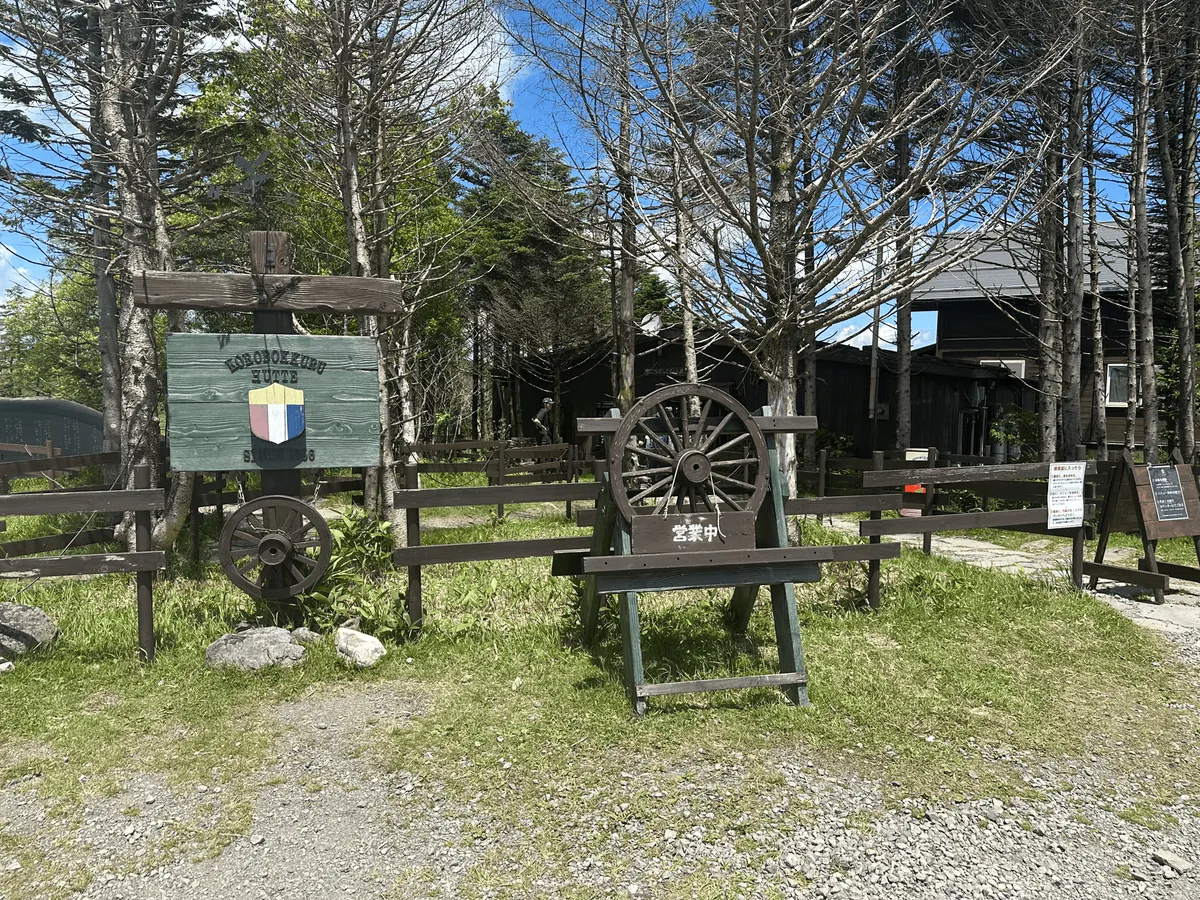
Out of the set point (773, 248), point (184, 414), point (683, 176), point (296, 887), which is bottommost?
point (296, 887)

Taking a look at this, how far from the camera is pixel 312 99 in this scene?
9492 mm

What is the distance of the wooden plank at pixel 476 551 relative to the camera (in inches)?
231

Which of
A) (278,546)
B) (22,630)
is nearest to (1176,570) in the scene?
(278,546)

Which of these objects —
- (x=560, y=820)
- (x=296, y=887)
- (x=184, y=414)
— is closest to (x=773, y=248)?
(x=184, y=414)

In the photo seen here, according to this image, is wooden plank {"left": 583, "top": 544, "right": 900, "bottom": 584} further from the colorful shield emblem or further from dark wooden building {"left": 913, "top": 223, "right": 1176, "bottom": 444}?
dark wooden building {"left": 913, "top": 223, "right": 1176, "bottom": 444}

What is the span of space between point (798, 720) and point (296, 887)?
271cm

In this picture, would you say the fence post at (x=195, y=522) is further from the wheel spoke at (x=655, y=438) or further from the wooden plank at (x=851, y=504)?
the wooden plank at (x=851, y=504)

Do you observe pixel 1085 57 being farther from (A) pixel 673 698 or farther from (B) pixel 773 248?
(A) pixel 673 698

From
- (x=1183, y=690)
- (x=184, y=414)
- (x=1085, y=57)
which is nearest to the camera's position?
(x=1183, y=690)

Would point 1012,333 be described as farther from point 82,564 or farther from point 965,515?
point 82,564

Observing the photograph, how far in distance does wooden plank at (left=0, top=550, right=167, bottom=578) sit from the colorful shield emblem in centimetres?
104

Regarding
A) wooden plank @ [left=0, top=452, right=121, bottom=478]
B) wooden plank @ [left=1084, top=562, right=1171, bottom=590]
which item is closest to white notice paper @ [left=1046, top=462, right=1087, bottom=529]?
wooden plank @ [left=1084, top=562, right=1171, bottom=590]

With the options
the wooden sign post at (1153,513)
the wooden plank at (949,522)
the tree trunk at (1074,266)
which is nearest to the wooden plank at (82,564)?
the wooden plank at (949,522)

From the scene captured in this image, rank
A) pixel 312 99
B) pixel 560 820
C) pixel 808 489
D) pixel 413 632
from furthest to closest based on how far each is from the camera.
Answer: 1. pixel 808 489
2. pixel 312 99
3. pixel 413 632
4. pixel 560 820
